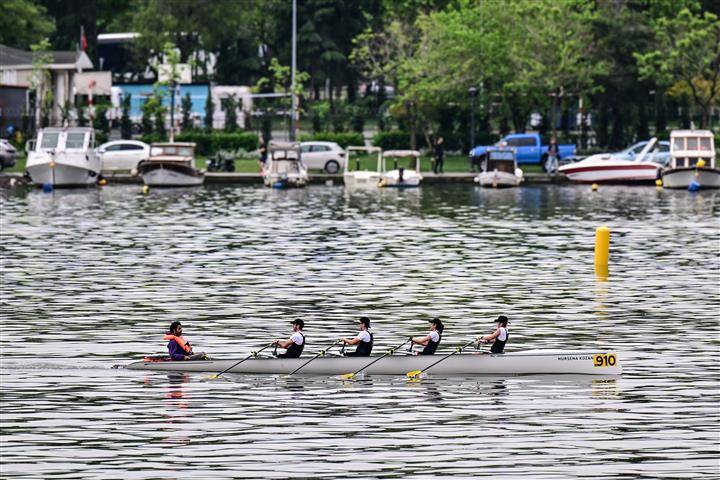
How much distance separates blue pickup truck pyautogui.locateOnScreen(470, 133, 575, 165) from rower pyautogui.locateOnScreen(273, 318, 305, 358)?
71694 mm

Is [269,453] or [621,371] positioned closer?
[269,453]

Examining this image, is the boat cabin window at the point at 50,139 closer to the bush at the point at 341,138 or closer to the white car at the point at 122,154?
the white car at the point at 122,154

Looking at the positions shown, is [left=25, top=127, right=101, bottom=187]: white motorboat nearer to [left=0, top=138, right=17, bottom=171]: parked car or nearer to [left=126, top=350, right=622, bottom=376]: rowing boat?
[left=0, top=138, right=17, bottom=171]: parked car

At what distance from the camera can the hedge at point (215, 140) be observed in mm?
115312

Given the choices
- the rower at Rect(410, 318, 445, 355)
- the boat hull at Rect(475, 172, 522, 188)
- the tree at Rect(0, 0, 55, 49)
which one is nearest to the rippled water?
the rower at Rect(410, 318, 445, 355)

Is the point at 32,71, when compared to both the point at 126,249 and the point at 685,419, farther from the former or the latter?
the point at 685,419

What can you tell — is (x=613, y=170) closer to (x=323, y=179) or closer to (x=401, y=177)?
(x=401, y=177)

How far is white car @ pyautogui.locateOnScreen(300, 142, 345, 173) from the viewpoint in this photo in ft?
355

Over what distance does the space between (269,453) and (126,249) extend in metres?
36.0

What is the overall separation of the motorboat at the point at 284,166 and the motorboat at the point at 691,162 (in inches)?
826

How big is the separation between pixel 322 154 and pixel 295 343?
7128cm

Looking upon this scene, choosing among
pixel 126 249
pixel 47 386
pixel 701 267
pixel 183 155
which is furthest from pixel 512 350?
pixel 183 155

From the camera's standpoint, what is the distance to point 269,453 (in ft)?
98.6

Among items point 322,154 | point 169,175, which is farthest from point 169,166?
point 322,154
